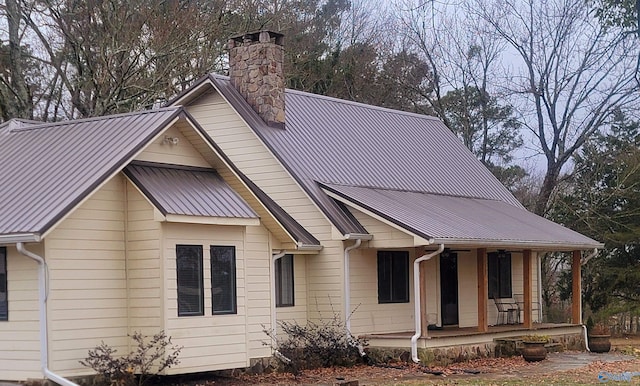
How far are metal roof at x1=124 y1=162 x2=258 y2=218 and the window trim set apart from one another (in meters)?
5.17

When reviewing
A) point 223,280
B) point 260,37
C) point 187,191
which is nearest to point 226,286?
point 223,280

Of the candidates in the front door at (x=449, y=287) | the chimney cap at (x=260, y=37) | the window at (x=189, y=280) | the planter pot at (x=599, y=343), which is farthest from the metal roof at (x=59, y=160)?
the planter pot at (x=599, y=343)

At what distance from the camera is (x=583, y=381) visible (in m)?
15.9

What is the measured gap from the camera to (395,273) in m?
21.4

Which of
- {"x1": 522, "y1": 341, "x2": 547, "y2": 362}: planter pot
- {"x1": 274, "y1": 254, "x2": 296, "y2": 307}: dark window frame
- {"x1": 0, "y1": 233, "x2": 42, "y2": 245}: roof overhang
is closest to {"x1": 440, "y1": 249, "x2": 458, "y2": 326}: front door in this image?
{"x1": 522, "y1": 341, "x2": 547, "y2": 362}: planter pot

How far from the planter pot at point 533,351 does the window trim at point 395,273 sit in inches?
116

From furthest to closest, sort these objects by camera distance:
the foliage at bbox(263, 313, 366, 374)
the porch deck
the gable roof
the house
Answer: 1. the gable roof
2. the porch deck
3. the foliage at bbox(263, 313, 366, 374)
4. the house

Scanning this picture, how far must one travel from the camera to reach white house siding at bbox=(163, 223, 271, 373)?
15141 mm

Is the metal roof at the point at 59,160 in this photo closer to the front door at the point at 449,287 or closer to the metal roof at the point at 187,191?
the metal roof at the point at 187,191

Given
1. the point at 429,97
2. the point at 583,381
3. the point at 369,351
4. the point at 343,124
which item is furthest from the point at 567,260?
the point at 583,381

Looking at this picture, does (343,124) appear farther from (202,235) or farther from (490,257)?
(202,235)

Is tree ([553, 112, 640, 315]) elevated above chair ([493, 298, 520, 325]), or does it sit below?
above

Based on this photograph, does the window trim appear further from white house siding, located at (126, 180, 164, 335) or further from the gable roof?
white house siding, located at (126, 180, 164, 335)

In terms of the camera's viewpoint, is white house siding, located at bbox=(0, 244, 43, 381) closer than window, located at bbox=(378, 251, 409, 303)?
Yes
